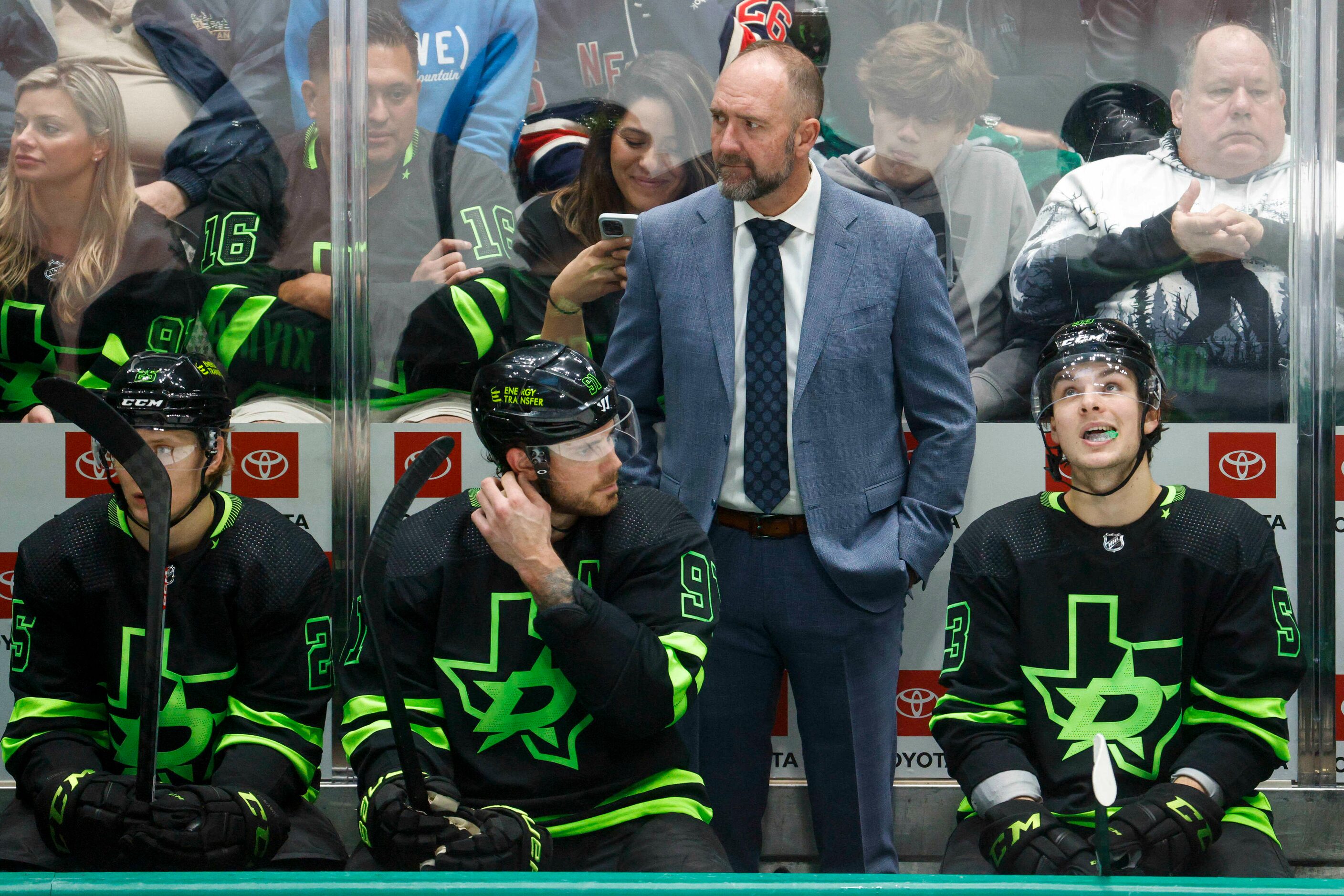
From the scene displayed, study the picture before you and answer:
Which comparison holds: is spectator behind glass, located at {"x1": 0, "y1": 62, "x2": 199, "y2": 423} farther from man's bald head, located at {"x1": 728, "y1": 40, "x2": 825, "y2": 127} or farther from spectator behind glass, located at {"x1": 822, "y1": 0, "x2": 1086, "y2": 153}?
spectator behind glass, located at {"x1": 822, "y1": 0, "x2": 1086, "y2": 153}

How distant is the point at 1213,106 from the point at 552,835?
2246 mm

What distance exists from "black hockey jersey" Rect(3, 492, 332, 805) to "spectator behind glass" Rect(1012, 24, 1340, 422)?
1.81 m

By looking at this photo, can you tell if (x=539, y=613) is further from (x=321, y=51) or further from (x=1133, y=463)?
(x=321, y=51)

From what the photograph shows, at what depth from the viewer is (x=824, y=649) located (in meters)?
2.67

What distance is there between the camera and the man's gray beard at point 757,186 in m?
2.64

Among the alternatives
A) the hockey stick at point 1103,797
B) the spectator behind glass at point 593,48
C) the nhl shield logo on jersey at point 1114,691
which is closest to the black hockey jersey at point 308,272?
the spectator behind glass at point 593,48

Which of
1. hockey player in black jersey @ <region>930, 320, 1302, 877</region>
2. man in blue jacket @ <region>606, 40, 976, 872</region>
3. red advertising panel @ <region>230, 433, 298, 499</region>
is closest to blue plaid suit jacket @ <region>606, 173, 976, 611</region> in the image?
man in blue jacket @ <region>606, 40, 976, 872</region>

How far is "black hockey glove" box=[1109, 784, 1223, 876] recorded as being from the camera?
200 cm

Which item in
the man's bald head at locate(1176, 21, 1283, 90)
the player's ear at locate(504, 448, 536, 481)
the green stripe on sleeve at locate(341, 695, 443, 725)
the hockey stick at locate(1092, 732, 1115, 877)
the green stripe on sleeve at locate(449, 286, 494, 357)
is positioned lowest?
the green stripe on sleeve at locate(341, 695, 443, 725)

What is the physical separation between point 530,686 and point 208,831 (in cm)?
52

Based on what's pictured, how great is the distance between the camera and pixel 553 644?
2.01 metres

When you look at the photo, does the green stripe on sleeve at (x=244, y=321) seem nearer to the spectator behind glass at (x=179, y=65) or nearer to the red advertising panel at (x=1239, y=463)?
the spectator behind glass at (x=179, y=65)

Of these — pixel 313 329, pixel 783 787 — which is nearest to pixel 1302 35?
pixel 783 787

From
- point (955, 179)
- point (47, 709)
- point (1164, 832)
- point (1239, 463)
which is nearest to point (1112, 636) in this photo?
point (1164, 832)
